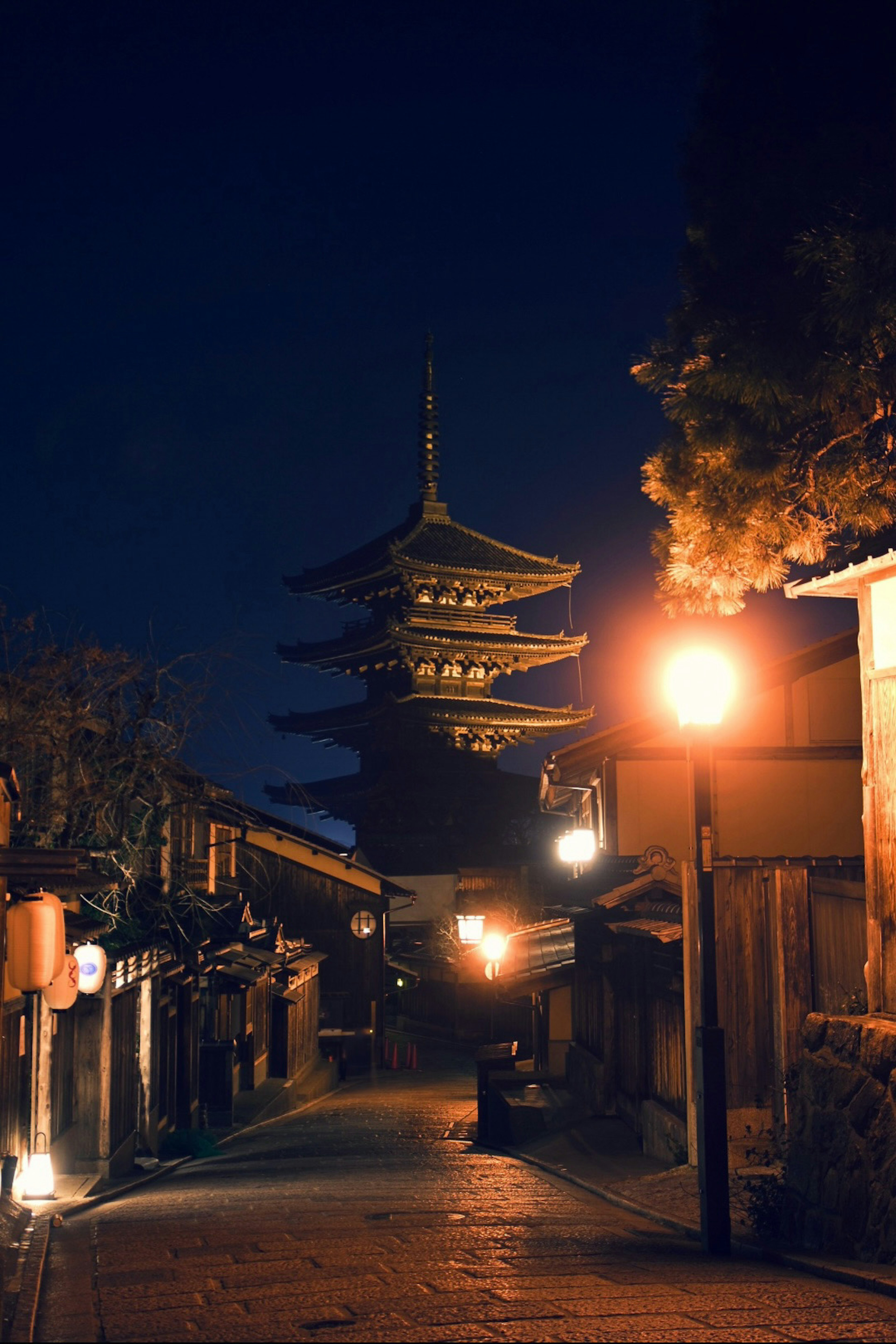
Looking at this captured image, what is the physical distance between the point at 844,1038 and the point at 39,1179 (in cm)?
818

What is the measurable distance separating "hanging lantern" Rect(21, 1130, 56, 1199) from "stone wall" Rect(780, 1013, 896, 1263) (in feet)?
24.1

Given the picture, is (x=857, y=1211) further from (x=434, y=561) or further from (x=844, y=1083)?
(x=434, y=561)

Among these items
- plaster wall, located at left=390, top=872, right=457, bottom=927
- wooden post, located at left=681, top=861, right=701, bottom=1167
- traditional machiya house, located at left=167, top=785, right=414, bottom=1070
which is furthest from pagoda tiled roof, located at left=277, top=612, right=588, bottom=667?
wooden post, located at left=681, top=861, right=701, bottom=1167

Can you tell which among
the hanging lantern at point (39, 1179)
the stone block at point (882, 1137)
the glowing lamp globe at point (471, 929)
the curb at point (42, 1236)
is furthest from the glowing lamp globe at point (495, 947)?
the stone block at point (882, 1137)

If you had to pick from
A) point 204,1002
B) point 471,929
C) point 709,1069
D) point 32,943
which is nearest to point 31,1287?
point 32,943

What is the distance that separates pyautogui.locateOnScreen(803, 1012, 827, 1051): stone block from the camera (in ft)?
29.9

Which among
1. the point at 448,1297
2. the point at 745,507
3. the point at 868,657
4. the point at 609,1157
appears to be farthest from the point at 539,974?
the point at 448,1297

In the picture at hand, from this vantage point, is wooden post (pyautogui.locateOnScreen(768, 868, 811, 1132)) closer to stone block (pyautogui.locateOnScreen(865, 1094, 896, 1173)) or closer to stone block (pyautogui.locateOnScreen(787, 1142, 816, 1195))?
stone block (pyautogui.locateOnScreen(787, 1142, 816, 1195))

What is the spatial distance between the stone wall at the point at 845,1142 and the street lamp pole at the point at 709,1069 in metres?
0.63

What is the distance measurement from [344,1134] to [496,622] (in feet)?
109

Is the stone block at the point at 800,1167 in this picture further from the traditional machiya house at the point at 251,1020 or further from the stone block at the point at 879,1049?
the traditional machiya house at the point at 251,1020

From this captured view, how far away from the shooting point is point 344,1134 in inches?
778

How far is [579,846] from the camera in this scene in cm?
2645

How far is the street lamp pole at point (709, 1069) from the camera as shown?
845 centimetres
